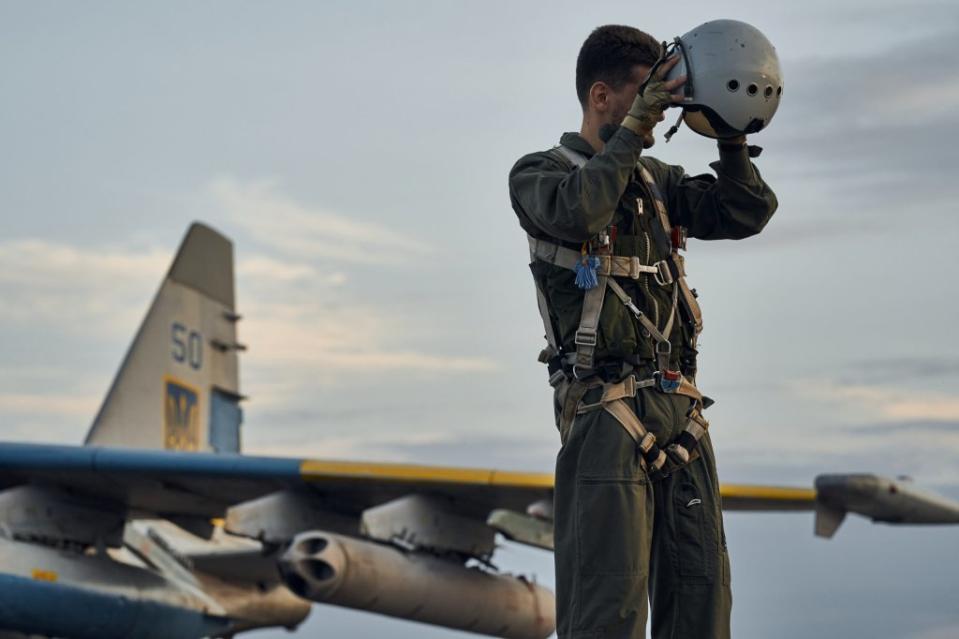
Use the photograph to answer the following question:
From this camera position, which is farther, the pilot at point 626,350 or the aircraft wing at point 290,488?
the aircraft wing at point 290,488

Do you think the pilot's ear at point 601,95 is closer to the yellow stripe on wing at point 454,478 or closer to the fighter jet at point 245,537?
the fighter jet at point 245,537

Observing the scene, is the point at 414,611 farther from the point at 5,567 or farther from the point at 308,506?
the point at 5,567

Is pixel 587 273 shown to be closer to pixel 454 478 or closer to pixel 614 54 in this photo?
pixel 614 54

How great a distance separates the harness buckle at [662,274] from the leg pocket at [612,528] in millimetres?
533

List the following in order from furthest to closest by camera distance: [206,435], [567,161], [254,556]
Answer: [206,435], [254,556], [567,161]

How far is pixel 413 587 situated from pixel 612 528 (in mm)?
7541

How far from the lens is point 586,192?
3.65m

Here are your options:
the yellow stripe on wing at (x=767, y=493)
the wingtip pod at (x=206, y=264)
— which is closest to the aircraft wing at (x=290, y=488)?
the yellow stripe on wing at (x=767, y=493)

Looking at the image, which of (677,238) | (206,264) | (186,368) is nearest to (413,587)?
(186,368)

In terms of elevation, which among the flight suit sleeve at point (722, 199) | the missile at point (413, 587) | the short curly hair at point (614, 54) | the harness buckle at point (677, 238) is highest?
the short curly hair at point (614, 54)

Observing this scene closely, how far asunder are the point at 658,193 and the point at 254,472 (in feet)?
26.5

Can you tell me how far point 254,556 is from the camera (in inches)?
528

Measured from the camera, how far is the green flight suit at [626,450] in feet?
12.2

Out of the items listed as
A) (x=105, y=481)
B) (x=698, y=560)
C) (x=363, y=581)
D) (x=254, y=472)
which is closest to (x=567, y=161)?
(x=698, y=560)
